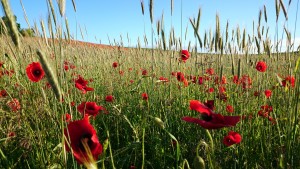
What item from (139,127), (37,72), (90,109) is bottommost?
(139,127)

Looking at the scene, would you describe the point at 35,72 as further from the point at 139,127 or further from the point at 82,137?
the point at 82,137

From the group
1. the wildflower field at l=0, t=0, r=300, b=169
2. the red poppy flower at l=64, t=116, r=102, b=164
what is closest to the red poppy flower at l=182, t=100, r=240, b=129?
the wildflower field at l=0, t=0, r=300, b=169

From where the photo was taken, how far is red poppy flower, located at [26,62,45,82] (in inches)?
57.8

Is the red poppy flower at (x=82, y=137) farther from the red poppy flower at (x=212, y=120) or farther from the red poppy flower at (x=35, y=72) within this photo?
the red poppy flower at (x=35, y=72)

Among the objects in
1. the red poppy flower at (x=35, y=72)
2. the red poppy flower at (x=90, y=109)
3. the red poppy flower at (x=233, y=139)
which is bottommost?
the red poppy flower at (x=233, y=139)

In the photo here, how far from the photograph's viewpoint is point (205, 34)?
7.64ft

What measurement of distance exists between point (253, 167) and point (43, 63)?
1218 millimetres

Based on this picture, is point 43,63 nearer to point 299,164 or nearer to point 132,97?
point 299,164

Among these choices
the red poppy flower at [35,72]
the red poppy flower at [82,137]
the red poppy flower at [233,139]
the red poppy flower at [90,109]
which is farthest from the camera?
the red poppy flower at [35,72]

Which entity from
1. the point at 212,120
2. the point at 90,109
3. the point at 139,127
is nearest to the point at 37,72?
the point at 90,109

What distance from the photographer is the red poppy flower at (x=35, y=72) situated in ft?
4.82

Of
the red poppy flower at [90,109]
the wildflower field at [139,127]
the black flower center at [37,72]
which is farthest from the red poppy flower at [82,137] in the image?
the black flower center at [37,72]

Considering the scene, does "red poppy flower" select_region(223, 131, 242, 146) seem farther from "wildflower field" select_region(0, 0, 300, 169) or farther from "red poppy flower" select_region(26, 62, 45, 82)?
"red poppy flower" select_region(26, 62, 45, 82)

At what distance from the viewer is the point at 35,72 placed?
157 cm
